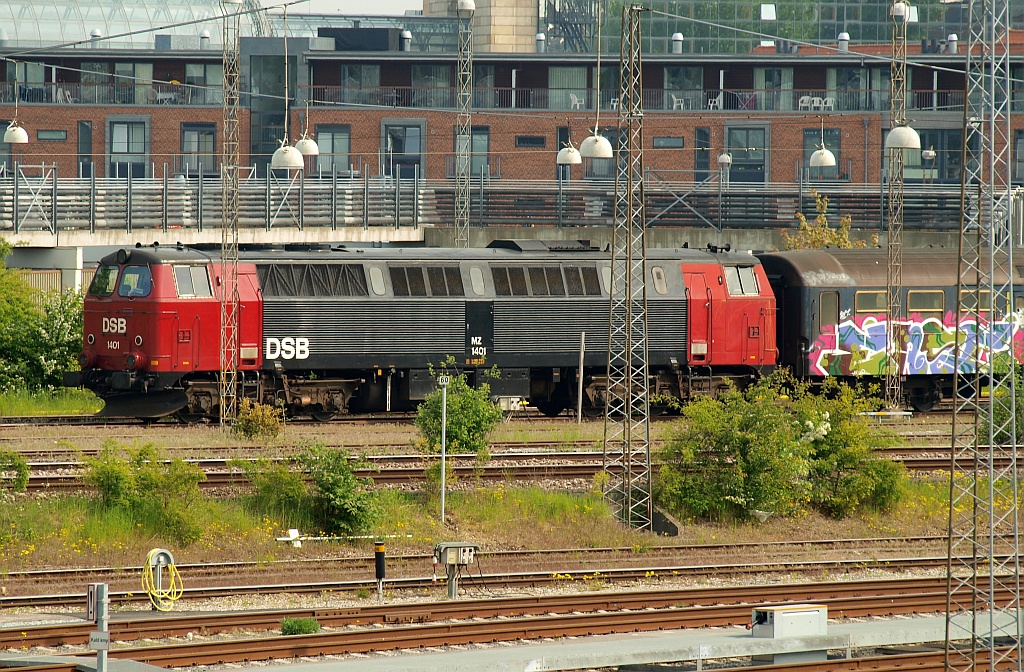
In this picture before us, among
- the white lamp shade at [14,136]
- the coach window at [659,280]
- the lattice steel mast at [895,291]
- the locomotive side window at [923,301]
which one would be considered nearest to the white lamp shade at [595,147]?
the coach window at [659,280]

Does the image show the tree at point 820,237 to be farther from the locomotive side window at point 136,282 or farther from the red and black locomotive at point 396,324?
the locomotive side window at point 136,282

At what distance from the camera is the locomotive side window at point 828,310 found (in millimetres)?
35688

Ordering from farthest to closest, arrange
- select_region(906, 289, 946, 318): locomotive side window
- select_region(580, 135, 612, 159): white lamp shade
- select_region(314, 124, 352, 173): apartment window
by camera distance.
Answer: select_region(314, 124, 352, 173): apartment window, select_region(580, 135, 612, 159): white lamp shade, select_region(906, 289, 946, 318): locomotive side window

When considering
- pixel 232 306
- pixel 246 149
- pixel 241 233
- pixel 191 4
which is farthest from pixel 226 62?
pixel 191 4

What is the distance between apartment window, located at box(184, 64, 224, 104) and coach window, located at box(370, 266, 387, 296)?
39815 millimetres

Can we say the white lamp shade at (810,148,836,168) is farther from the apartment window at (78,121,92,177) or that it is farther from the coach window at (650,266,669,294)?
the apartment window at (78,121,92,177)

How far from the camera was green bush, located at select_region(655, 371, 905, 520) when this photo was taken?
27344 millimetres

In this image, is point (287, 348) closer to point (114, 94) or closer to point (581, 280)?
point (581, 280)

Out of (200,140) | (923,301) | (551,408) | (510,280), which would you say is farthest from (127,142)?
(923,301)

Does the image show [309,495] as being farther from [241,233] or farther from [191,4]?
[191,4]

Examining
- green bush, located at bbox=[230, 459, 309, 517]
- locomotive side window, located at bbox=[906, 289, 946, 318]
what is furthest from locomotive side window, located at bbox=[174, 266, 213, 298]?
locomotive side window, located at bbox=[906, 289, 946, 318]

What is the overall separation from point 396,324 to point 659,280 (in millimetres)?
6142

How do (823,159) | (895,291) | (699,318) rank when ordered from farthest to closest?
(823,159) → (895,291) → (699,318)

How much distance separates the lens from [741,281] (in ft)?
115
